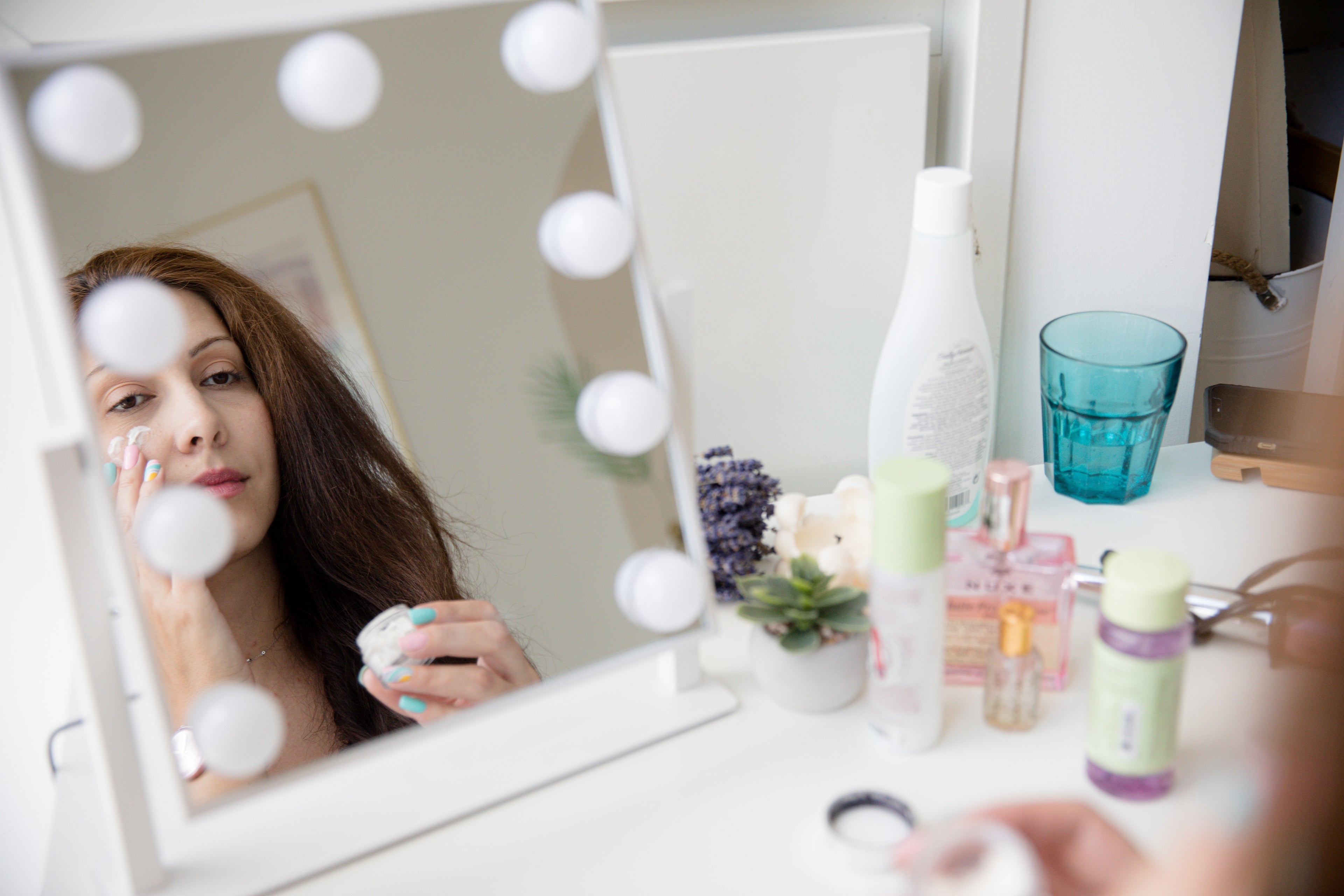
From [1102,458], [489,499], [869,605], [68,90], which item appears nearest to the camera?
[68,90]

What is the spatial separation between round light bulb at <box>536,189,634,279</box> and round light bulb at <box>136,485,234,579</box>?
227 mm

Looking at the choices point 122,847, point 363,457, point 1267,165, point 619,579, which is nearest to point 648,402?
point 619,579

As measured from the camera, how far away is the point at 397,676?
2.16ft

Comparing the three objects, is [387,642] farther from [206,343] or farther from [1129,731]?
[1129,731]

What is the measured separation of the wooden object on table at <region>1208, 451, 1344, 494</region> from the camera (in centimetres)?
79

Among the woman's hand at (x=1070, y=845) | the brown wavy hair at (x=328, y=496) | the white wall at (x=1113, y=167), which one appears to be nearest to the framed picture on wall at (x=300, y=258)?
the brown wavy hair at (x=328, y=496)

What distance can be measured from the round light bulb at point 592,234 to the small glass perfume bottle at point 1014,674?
29cm

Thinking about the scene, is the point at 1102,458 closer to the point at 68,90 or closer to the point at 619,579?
the point at 619,579

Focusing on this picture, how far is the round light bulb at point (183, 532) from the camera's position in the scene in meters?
0.46

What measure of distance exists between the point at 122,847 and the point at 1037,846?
1.39ft

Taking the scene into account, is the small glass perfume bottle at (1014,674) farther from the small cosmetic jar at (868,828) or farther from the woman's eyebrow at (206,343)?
the woman's eyebrow at (206,343)

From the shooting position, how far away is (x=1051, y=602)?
59 centimetres

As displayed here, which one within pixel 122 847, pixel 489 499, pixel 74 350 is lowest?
pixel 122 847

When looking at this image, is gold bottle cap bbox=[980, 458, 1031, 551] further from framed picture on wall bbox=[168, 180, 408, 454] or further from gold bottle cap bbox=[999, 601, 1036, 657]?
framed picture on wall bbox=[168, 180, 408, 454]
